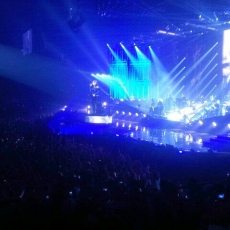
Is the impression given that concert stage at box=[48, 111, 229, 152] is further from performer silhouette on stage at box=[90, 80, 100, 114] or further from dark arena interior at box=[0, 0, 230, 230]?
performer silhouette on stage at box=[90, 80, 100, 114]

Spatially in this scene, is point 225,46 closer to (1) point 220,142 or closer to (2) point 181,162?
(1) point 220,142

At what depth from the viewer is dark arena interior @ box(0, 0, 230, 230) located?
411 cm

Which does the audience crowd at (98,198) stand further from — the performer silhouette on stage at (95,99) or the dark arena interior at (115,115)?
the performer silhouette on stage at (95,99)

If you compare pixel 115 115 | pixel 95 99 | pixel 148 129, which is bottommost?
pixel 148 129

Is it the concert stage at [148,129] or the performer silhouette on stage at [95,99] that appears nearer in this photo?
the concert stage at [148,129]

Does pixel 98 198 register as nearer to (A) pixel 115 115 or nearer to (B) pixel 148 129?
(B) pixel 148 129

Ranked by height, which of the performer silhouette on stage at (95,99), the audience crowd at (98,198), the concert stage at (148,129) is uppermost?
the performer silhouette on stage at (95,99)

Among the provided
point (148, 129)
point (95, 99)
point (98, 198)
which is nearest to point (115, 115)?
point (95, 99)

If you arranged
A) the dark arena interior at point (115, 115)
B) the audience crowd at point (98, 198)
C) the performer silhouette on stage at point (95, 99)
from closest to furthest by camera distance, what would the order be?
the audience crowd at point (98, 198) → the dark arena interior at point (115, 115) → the performer silhouette on stage at point (95, 99)

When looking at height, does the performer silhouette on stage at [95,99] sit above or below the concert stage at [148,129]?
above

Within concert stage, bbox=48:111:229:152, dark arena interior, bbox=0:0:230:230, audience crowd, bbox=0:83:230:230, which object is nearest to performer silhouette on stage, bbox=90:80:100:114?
dark arena interior, bbox=0:0:230:230

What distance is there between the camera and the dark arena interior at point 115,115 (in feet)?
13.5

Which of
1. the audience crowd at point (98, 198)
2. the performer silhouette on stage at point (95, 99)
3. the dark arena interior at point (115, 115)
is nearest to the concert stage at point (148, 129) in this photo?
the dark arena interior at point (115, 115)

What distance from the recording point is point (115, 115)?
82.9 feet
